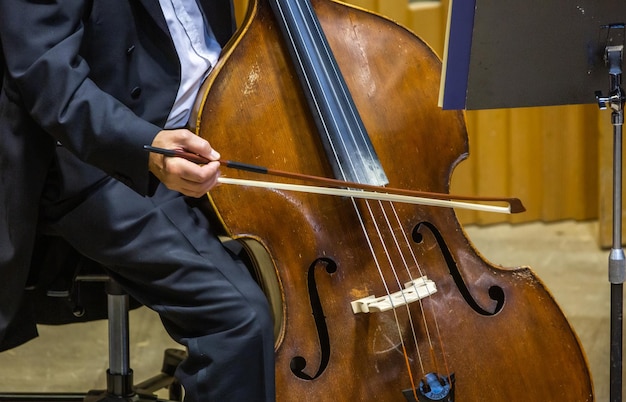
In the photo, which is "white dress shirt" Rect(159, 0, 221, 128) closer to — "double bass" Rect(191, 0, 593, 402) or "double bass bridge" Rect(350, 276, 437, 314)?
"double bass" Rect(191, 0, 593, 402)

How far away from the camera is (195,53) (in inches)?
64.3

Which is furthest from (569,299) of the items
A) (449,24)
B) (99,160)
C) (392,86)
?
(99,160)

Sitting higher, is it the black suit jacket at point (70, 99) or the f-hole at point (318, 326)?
the black suit jacket at point (70, 99)

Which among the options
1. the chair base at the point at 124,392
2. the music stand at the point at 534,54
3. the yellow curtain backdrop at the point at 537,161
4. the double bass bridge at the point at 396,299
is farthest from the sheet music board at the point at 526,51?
the yellow curtain backdrop at the point at 537,161

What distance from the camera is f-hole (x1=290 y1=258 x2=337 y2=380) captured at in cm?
144

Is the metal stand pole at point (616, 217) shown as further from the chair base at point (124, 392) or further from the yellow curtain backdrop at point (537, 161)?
the yellow curtain backdrop at point (537, 161)

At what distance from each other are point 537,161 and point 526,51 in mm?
1717

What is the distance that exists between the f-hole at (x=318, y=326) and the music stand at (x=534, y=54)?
295 mm

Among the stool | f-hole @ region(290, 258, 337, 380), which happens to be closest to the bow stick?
f-hole @ region(290, 258, 337, 380)

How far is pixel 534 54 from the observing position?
1.45 meters

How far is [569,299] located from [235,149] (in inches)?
56.5

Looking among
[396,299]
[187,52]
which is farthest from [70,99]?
[396,299]

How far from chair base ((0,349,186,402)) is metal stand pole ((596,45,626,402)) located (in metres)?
0.79

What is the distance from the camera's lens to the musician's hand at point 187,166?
4.30 feet
